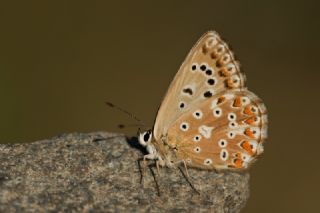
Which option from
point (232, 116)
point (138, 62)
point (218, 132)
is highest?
point (232, 116)

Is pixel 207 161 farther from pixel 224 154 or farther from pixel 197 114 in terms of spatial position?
pixel 197 114

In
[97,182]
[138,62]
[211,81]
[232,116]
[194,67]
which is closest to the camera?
[97,182]

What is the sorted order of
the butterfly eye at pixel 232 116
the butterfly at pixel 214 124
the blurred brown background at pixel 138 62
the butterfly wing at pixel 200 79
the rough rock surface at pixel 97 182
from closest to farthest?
the rough rock surface at pixel 97 182
the butterfly wing at pixel 200 79
the butterfly at pixel 214 124
the butterfly eye at pixel 232 116
the blurred brown background at pixel 138 62

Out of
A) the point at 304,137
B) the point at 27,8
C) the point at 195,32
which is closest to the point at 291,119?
the point at 304,137

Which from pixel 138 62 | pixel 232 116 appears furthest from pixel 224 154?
pixel 138 62

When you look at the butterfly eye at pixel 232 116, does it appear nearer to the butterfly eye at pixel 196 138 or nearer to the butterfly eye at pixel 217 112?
the butterfly eye at pixel 217 112

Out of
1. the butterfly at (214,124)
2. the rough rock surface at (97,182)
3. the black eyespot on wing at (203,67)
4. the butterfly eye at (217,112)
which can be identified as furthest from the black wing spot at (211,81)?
the rough rock surface at (97,182)

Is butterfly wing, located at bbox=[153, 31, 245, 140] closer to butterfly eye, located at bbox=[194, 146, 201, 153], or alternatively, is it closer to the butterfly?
the butterfly
